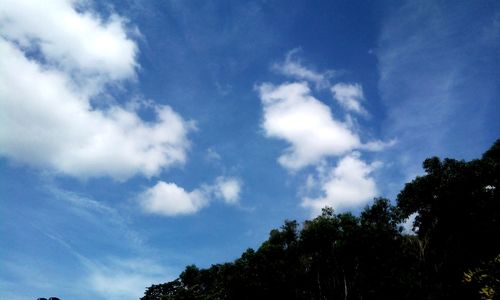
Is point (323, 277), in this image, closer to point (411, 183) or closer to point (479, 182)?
point (411, 183)

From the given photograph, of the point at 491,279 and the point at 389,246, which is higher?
the point at 389,246

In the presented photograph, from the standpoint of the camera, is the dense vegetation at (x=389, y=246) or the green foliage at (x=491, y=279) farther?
the dense vegetation at (x=389, y=246)

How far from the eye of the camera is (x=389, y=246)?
130 feet

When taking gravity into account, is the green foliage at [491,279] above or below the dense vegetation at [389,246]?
below

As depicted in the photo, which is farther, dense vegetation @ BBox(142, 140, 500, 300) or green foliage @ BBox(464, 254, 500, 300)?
dense vegetation @ BBox(142, 140, 500, 300)

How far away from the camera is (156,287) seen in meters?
71.0

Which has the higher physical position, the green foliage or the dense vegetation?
the dense vegetation

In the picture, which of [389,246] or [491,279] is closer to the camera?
[491,279]

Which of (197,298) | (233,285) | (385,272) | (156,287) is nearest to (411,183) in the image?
(385,272)

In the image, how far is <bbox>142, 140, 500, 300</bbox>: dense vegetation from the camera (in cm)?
3722

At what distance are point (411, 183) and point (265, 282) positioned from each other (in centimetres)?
1992

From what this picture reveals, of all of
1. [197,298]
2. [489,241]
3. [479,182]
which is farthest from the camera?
[197,298]

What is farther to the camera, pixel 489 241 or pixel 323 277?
pixel 323 277

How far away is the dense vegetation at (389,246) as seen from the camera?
37.2 metres
